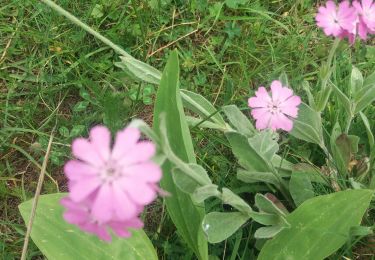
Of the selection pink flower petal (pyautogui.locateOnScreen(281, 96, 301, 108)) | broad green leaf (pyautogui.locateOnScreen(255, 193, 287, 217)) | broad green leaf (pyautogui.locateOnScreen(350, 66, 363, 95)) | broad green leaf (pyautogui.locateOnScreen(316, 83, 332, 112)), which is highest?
broad green leaf (pyautogui.locateOnScreen(350, 66, 363, 95))

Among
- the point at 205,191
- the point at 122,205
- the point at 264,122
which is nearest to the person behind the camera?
the point at 122,205

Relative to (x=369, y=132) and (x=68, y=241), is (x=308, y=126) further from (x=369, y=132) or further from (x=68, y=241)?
(x=68, y=241)

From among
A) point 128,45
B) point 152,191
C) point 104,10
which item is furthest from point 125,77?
point 152,191

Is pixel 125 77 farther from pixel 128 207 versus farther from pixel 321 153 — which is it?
pixel 128 207

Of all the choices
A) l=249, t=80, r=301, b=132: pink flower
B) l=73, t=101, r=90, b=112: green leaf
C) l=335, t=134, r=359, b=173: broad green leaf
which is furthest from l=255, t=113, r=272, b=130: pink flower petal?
l=73, t=101, r=90, b=112: green leaf

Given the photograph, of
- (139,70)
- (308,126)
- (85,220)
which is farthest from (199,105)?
(85,220)

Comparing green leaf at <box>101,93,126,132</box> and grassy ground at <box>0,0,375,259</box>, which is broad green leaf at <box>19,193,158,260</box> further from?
green leaf at <box>101,93,126,132</box>

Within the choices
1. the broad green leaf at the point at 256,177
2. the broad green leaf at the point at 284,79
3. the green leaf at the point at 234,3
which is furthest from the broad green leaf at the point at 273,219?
the green leaf at the point at 234,3
